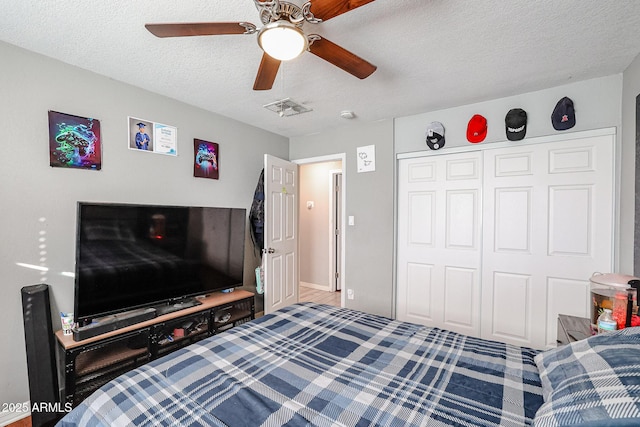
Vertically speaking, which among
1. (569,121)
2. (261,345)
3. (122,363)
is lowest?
(122,363)

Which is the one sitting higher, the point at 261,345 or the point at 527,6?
the point at 527,6

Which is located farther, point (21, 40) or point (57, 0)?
point (21, 40)

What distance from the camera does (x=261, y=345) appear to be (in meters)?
1.51

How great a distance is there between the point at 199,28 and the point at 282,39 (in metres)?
0.39

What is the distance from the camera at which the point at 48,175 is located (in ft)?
6.41

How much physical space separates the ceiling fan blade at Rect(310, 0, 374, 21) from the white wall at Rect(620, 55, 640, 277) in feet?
6.65

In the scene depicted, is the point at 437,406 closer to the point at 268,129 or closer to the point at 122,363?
the point at 122,363

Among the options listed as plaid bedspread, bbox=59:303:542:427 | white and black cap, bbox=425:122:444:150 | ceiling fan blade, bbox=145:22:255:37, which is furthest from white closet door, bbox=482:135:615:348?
ceiling fan blade, bbox=145:22:255:37

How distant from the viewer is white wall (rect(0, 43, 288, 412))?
1.79 m

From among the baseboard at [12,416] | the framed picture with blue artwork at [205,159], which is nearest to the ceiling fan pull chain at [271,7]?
the framed picture with blue artwork at [205,159]

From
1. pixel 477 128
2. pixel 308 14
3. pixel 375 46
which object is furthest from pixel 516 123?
pixel 308 14

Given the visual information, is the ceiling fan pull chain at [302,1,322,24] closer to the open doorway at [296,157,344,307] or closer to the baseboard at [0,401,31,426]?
the baseboard at [0,401,31,426]

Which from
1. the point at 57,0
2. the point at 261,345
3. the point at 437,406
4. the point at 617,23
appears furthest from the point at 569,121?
the point at 57,0

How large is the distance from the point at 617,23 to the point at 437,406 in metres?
2.22
